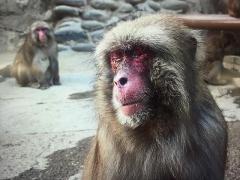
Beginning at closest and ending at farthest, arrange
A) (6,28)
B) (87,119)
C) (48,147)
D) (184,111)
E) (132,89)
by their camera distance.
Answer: (132,89) → (184,111) → (48,147) → (87,119) → (6,28)

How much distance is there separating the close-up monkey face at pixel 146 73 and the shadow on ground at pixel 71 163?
51.4 inches

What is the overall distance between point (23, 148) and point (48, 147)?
22cm

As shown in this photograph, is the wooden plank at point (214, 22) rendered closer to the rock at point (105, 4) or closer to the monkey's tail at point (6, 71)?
the monkey's tail at point (6, 71)

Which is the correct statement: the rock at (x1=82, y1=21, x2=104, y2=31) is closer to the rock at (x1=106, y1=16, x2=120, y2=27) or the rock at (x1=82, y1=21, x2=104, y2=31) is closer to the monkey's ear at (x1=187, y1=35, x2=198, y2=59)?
the rock at (x1=106, y1=16, x2=120, y2=27)

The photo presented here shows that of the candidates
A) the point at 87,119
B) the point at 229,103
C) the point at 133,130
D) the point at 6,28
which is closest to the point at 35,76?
the point at 6,28

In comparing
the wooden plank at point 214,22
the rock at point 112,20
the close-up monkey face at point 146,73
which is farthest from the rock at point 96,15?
the close-up monkey face at point 146,73

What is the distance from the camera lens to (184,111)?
260cm

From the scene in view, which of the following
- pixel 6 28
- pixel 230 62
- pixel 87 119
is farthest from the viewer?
pixel 6 28

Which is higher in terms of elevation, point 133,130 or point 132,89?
point 132,89

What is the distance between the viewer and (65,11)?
996cm

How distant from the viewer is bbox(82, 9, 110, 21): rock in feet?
31.8

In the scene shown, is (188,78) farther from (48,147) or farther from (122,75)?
(48,147)

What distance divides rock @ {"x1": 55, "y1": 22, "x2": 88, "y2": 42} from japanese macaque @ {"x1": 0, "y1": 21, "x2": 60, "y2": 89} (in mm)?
1080

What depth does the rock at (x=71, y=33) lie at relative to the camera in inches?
378
